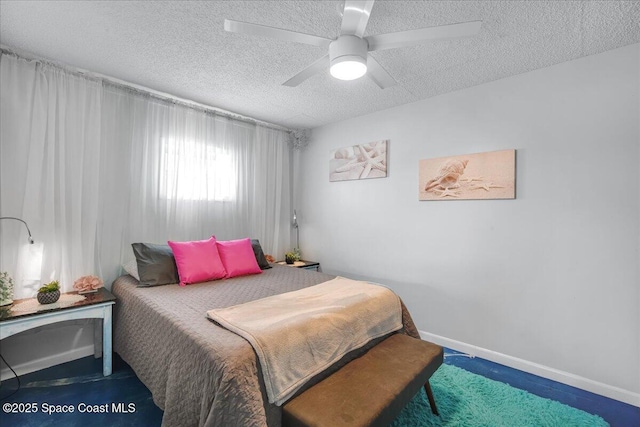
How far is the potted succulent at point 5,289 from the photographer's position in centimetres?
197

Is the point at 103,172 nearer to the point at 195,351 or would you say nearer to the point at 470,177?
the point at 195,351

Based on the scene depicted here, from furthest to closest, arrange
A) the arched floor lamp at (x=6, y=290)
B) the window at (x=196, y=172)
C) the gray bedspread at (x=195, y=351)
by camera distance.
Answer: the window at (x=196, y=172), the arched floor lamp at (x=6, y=290), the gray bedspread at (x=195, y=351)

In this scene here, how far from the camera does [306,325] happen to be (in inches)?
62.7

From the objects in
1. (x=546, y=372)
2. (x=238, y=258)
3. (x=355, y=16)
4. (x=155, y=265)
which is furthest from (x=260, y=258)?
(x=546, y=372)

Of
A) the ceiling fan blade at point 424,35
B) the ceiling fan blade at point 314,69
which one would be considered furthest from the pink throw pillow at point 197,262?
the ceiling fan blade at point 424,35

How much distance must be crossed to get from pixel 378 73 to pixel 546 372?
103 inches

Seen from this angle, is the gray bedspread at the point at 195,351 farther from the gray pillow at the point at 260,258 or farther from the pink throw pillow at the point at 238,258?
the gray pillow at the point at 260,258

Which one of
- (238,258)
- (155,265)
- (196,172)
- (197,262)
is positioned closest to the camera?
(155,265)

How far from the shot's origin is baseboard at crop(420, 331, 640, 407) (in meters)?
2.03

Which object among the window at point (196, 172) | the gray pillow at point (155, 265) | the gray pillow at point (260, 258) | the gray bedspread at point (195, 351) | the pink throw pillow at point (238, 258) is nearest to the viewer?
the gray bedspread at point (195, 351)

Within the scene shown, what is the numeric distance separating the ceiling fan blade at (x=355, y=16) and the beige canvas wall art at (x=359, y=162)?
184 centimetres

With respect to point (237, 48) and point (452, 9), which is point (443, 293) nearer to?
point (452, 9)

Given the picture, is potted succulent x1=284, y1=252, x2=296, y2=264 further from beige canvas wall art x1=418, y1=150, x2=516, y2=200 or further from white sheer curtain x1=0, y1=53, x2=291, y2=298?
beige canvas wall art x1=418, y1=150, x2=516, y2=200

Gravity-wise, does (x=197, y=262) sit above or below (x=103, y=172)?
below
